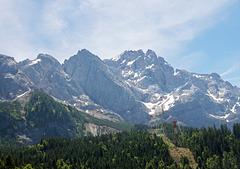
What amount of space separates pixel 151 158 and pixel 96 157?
147 feet

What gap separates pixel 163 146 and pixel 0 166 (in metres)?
131

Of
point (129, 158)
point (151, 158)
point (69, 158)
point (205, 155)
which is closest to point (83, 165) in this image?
point (69, 158)

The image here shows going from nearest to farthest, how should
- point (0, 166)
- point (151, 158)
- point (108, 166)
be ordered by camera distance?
point (0, 166) < point (108, 166) < point (151, 158)

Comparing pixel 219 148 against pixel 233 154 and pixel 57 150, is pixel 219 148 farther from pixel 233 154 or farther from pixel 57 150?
pixel 57 150

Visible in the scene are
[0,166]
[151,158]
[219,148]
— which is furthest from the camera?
[219,148]

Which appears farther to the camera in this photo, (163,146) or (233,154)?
(163,146)

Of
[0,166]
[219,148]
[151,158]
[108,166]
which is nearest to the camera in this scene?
[0,166]

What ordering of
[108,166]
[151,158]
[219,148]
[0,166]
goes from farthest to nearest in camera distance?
[219,148] → [151,158] → [108,166] → [0,166]

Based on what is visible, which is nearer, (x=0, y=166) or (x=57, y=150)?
(x=0, y=166)

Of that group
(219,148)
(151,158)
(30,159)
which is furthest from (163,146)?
(30,159)

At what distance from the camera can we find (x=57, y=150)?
194500 millimetres

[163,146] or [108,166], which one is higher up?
[163,146]

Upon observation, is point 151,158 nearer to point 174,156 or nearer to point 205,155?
point 174,156

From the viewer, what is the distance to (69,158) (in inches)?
6683
